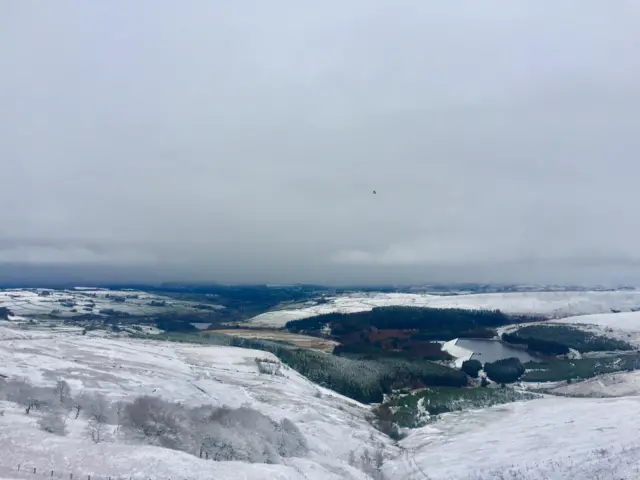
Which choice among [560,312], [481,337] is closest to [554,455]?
[481,337]

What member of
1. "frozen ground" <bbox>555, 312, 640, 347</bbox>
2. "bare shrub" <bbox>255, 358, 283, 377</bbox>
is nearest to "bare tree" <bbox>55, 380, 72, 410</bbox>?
"bare shrub" <bbox>255, 358, 283, 377</bbox>

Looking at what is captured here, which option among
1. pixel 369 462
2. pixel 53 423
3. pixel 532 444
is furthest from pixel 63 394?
pixel 532 444

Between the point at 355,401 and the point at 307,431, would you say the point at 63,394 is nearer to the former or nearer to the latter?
the point at 307,431

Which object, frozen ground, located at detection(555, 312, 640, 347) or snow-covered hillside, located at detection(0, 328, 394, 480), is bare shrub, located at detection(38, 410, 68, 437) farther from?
frozen ground, located at detection(555, 312, 640, 347)

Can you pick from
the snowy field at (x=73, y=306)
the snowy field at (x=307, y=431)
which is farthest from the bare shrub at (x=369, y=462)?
the snowy field at (x=73, y=306)

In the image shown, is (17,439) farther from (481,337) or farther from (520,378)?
(481,337)

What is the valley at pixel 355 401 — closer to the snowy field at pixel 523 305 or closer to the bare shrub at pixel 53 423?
the bare shrub at pixel 53 423

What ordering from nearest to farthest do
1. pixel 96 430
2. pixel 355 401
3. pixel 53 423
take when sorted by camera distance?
1. pixel 53 423
2. pixel 96 430
3. pixel 355 401
